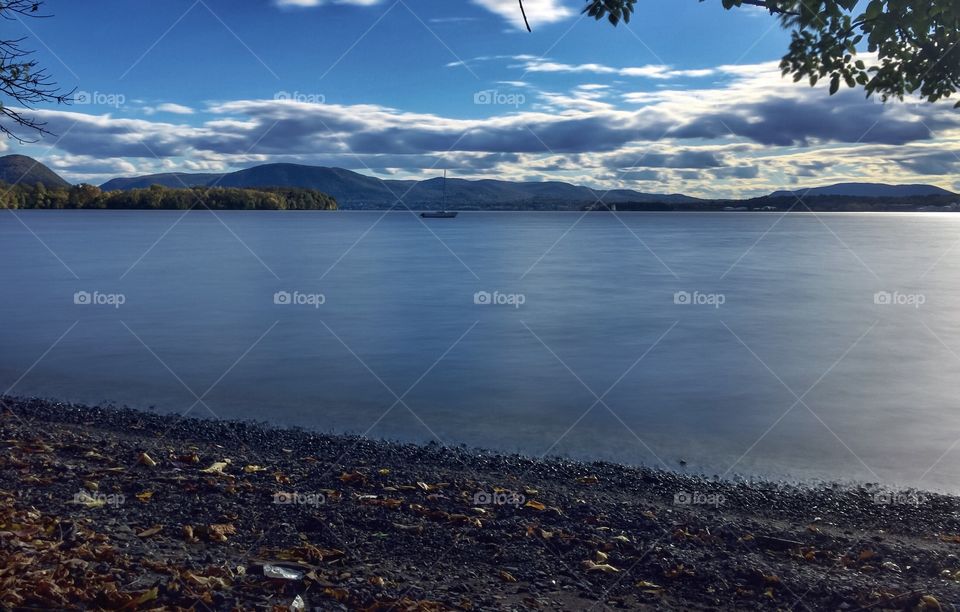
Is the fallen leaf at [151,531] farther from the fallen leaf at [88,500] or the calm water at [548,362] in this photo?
the calm water at [548,362]

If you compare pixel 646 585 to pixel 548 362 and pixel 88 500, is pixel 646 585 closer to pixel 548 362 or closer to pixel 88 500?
pixel 88 500

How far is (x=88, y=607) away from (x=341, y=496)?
9.90 ft

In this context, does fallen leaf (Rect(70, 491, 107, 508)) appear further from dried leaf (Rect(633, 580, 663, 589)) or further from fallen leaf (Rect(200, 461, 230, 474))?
dried leaf (Rect(633, 580, 663, 589))

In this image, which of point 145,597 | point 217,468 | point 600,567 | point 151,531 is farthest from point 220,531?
point 600,567

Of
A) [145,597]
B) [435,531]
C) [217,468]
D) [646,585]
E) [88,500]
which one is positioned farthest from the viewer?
[217,468]

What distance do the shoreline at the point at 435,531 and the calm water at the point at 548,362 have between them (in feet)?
5.74

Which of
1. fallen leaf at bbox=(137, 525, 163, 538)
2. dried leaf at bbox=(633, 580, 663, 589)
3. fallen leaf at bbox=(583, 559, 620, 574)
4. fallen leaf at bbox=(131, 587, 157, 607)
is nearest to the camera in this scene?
fallen leaf at bbox=(131, 587, 157, 607)

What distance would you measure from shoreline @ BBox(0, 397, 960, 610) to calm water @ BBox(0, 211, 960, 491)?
175cm

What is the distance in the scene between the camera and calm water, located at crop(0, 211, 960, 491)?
1139 cm

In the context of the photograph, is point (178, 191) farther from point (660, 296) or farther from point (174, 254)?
point (660, 296)

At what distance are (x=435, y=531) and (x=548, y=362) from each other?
37.0 ft

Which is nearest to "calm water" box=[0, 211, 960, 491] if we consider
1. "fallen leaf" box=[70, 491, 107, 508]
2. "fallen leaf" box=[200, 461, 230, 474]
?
"fallen leaf" box=[200, 461, 230, 474]

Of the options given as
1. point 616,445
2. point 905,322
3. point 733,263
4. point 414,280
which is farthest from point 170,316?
point 733,263

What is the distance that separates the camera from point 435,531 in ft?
20.7
